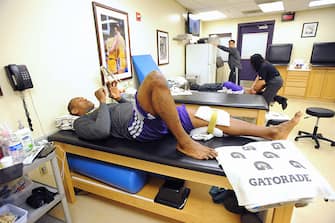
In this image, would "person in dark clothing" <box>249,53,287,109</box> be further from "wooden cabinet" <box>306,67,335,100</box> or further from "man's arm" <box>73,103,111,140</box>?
"wooden cabinet" <box>306,67,335,100</box>

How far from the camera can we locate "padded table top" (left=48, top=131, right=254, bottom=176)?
110 centimetres

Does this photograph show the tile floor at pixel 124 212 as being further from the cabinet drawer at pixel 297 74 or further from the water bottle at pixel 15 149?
the cabinet drawer at pixel 297 74

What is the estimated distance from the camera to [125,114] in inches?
59.2

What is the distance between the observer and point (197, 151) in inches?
46.4

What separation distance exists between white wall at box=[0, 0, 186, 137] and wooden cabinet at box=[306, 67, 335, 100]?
479cm

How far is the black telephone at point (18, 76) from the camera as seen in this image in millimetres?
1331

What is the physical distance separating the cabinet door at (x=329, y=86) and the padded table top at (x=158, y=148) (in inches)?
182

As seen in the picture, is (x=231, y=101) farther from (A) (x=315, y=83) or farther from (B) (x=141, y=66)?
(A) (x=315, y=83)

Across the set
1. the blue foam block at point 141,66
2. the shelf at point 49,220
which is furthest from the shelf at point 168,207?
the blue foam block at point 141,66

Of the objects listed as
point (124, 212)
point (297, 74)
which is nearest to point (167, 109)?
point (124, 212)

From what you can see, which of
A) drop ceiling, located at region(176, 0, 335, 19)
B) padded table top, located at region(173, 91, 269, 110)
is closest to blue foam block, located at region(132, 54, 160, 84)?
padded table top, located at region(173, 91, 269, 110)

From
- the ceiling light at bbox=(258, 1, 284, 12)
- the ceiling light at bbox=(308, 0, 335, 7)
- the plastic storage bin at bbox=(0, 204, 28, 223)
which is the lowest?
the plastic storage bin at bbox=(0, 204, 28, 223)

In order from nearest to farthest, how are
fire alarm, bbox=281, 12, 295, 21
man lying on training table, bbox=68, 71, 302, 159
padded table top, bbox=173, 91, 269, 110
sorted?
man lying on training table, bbox=68, 71, 302, 159 → padded table top, bbox=173, 91, 269, 110 → fire alarm, bbox=281, 12, 295, 21

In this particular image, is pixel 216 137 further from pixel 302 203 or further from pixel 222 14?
pixel 222 14
